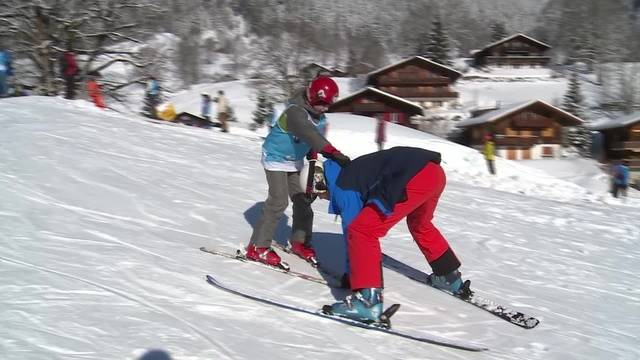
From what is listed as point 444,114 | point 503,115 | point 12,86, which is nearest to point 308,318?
point 12,86

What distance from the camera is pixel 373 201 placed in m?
4.20

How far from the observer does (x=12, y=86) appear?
64.7 feet

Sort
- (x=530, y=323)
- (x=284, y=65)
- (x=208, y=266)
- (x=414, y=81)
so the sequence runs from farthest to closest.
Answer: (x=284, y=65)
(x=414, y=81)
(x=208, y=266)
(x=530, y=323)

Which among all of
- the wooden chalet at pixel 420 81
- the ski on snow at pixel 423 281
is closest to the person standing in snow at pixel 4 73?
the ski on snow at pixel 423 281

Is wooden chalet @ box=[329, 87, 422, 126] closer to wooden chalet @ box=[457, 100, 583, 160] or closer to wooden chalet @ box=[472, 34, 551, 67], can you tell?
wooden chalet @ box=[457, 100, 583, 160]

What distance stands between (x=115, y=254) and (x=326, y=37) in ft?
347

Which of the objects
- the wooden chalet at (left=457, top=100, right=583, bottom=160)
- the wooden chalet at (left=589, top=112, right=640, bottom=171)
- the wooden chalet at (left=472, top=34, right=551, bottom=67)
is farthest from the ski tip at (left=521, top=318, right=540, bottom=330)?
the wooden chalet at (left=472, top=34, right=551, bottom=67)

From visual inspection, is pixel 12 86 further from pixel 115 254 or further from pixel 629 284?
pixel 629 284

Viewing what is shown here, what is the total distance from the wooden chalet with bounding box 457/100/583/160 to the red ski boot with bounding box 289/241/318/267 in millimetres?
34600

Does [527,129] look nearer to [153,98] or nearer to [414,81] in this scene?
[414,81]

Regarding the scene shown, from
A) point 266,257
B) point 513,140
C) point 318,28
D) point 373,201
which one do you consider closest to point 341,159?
point 373,201

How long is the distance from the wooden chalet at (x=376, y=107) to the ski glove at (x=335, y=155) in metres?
38.7

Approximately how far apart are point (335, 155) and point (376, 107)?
129 feet

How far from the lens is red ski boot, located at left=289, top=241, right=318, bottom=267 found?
578 cm
